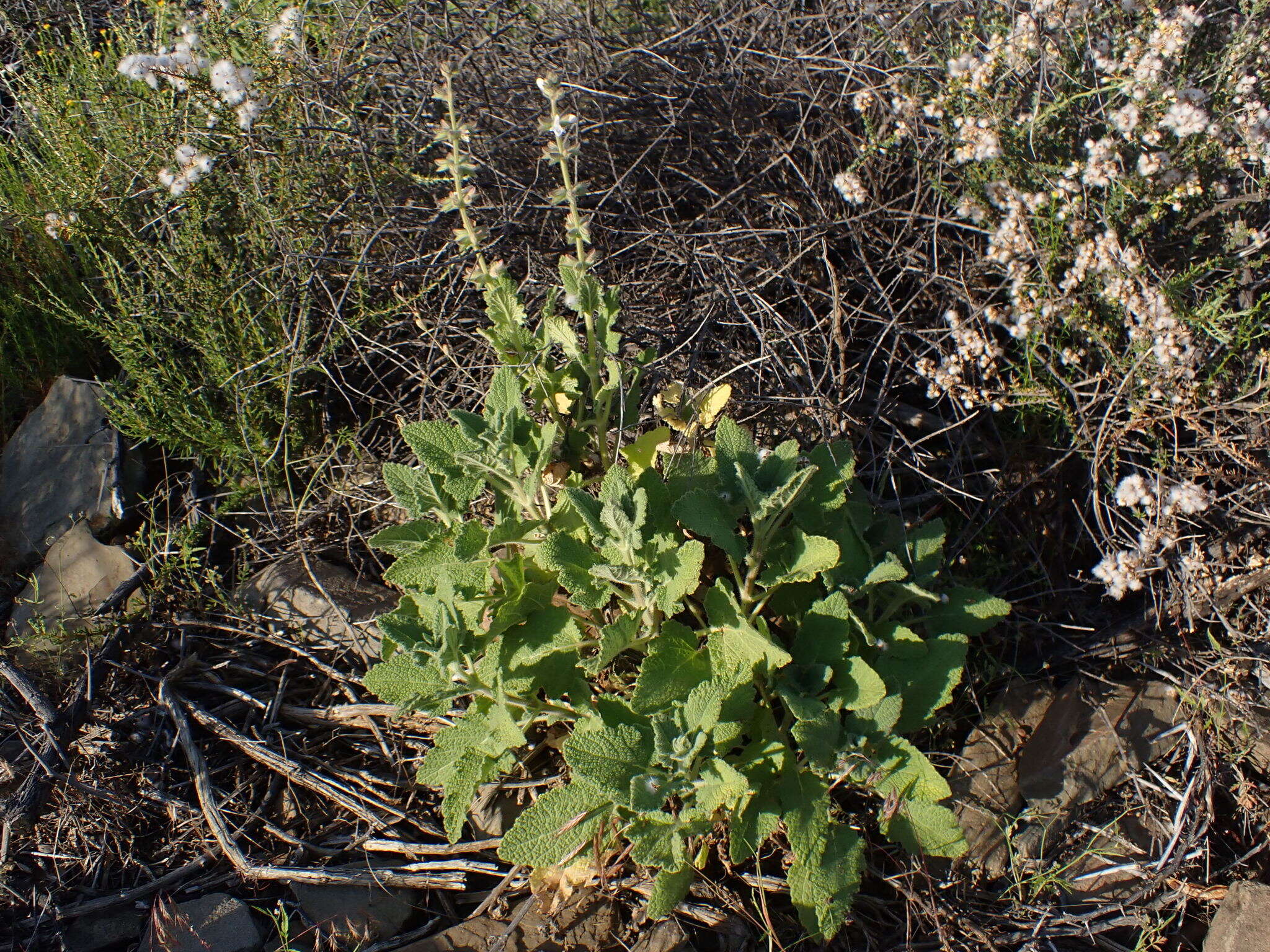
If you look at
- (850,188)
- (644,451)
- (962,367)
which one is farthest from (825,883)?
(850,188)

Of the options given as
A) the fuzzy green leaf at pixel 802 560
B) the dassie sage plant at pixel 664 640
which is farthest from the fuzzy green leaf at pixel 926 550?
the fuzzy green leaf at pixel 802 560

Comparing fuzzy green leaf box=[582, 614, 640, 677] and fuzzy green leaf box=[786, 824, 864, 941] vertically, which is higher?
fuzzy green leaf box=[582, 614, 640, 677]

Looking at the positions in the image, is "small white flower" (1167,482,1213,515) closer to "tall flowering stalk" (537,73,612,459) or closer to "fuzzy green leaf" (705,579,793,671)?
"fuzzy green leaf" (705,579,793,671)

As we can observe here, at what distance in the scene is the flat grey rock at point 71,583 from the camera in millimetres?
2654

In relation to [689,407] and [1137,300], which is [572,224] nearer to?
[689,407]

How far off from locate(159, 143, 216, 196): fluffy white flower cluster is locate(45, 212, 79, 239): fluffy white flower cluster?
0.47 meters

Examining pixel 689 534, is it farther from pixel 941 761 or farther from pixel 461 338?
pixel 461 338

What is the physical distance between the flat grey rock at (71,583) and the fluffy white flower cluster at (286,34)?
67.0 inches

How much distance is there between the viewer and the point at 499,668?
1.76 m

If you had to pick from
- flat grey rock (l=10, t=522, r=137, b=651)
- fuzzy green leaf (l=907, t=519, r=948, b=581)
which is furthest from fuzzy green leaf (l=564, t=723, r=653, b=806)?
flat grey rock (l=10, t=522, r=137, b=651)

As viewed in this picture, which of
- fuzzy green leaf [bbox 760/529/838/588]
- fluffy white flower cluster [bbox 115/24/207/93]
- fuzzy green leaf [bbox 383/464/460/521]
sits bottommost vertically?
fuzzy green leaf [bbox 760/529/838/588]

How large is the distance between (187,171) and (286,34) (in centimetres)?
56

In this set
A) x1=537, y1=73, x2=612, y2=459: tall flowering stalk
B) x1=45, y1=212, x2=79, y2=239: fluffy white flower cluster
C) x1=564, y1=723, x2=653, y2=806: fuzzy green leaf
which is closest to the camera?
x1=564, y1=723, x2=653, y2=806: fuzzy green leaf

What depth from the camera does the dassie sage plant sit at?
1716 mm
